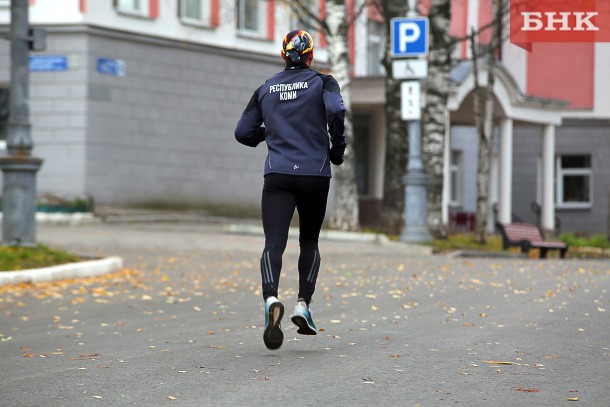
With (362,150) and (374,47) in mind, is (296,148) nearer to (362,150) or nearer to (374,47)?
(362,150)

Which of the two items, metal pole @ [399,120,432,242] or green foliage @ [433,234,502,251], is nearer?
metal pole @ [399,120,432,242]

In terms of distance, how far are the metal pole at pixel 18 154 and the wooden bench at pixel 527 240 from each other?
1076cm

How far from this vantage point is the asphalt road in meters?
6.38

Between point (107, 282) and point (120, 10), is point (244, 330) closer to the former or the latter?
point (107, 282)

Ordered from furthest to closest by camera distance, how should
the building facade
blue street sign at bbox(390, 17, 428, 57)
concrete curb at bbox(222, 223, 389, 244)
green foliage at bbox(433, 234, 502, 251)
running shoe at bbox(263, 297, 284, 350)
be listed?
the building facade, green foliage at bbox(433, 234, 502, 251), concrete curb at bbox(222, 223, 389, 244), blue street sign at bbox(390, 17, 428, 57), running shoe at bbox(263, 297, 284, 350)

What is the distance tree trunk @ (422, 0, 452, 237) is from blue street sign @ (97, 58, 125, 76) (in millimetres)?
7339

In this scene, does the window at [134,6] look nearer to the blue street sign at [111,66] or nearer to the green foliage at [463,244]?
the blue street sign at [111,66]

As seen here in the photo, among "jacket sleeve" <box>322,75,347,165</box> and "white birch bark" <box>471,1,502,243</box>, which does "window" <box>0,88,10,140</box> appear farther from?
"jacket sleeve" <box>322,75,347,165</box>

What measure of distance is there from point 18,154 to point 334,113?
357 inches

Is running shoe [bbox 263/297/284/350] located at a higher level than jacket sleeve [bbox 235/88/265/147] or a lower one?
lower

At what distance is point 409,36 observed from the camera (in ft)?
75.0

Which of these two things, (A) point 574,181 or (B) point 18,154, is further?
(A) point 574,181

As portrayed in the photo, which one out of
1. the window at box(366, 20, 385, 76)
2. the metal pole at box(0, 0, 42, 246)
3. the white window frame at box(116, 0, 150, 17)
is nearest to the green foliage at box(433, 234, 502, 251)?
the metal pole at box(0, 0, 42, 246)

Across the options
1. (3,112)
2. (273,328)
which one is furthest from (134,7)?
(273,328)
